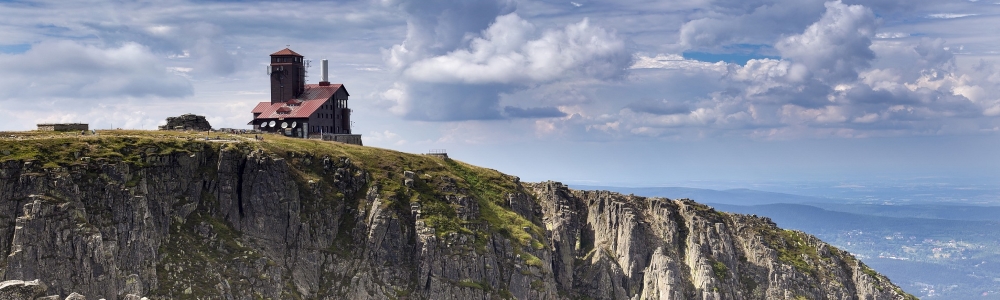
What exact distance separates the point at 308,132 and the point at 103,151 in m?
55.7

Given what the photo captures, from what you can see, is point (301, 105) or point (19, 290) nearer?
point (19, 290)

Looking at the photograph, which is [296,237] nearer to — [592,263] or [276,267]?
[276,267]

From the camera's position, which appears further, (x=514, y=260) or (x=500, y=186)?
(x=500, y=186)

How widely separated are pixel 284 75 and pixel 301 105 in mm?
8978

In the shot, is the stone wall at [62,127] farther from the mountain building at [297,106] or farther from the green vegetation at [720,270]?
the green vegetation at [720,270]

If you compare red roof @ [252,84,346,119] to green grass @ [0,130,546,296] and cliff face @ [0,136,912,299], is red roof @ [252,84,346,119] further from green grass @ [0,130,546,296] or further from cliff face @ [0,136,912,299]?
cliff face @ [0,136,912,299]

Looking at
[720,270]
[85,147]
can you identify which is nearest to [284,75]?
[85,147]

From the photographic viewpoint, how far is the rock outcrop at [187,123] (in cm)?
A: 17712

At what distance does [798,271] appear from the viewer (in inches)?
7776

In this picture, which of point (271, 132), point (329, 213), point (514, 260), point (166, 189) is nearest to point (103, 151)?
point (166, 189)

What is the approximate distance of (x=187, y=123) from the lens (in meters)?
178

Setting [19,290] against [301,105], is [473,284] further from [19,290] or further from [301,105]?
Answer: [19,290]

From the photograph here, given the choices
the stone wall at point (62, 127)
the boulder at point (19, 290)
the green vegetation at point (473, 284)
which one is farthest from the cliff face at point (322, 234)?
the boulder at point (19, 290)

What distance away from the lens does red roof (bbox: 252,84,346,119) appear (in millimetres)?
189288
